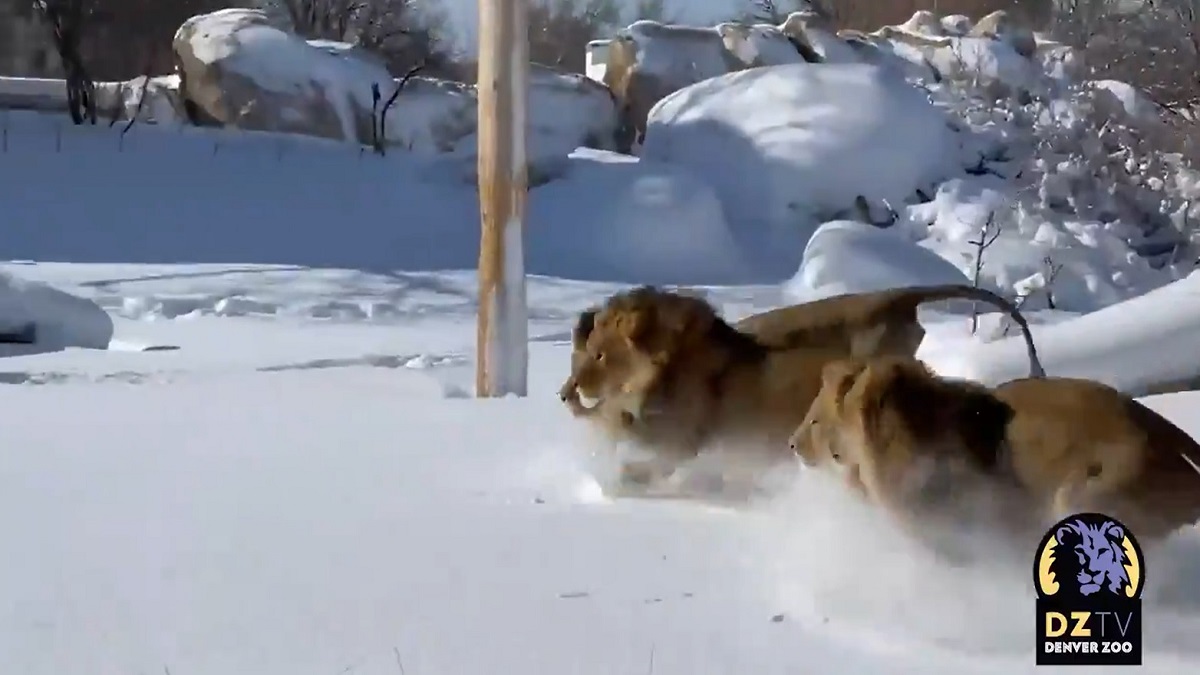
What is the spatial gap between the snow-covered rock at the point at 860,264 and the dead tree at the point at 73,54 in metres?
8.86

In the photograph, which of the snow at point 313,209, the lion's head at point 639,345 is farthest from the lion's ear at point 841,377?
the snow at point 313,209

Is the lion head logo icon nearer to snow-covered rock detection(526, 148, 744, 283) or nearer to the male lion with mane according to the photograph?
the male lion with mane

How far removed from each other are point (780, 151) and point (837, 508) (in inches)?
532

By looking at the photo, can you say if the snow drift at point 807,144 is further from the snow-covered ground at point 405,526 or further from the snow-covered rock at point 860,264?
the snow-covered ground at point 405,526

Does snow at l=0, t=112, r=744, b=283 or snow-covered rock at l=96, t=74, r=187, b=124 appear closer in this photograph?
snow at l=0, t=112, r=744, b=283

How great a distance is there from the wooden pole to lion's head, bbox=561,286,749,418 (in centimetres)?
206

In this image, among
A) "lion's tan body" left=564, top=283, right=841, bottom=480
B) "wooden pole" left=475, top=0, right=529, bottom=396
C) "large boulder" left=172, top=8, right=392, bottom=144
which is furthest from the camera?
"large boulder" left=172, top=8, right=392, bottom=144

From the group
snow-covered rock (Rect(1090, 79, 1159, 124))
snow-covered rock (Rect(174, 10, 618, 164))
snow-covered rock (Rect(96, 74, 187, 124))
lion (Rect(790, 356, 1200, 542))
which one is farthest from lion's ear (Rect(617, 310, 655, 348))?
snow-covered rock (Rect(96, 74, 187, 124))

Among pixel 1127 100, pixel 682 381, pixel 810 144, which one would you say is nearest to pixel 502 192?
pixel 682 381

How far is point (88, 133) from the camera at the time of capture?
15117 millimetres

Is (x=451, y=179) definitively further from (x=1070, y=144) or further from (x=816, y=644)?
(x=816, y=644)

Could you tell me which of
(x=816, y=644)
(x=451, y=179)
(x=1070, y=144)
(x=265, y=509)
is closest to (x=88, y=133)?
(x=451, y=179)

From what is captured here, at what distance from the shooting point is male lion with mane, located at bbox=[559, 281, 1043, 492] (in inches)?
98.7

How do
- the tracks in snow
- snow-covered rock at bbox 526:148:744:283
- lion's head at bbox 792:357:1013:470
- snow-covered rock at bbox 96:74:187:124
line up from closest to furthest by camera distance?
lion's head at bbox 792:357:1013:470 → the tracks in snow → snow-covered rock at bbox 526:148:744:283 → snow-covered rock at bbox 96:74:187:124
